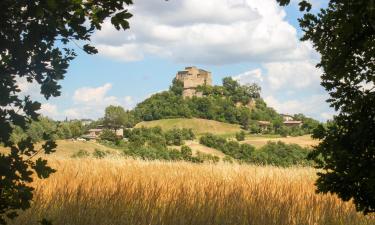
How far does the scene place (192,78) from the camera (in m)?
174

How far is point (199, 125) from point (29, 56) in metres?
126

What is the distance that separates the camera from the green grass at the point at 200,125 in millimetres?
123812

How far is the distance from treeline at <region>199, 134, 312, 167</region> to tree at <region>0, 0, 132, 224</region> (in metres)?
71.8

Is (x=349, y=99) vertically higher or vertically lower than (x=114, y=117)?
lower

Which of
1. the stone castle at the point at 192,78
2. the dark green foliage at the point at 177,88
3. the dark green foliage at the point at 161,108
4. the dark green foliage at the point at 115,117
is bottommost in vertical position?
the dark green foliage at the point at 115,117

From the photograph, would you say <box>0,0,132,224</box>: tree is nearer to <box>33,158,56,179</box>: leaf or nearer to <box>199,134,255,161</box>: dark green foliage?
<box>33,158,56,179</box>: leaf

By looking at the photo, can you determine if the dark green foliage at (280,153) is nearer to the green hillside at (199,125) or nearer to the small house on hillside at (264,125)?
the green hillside at (199,125)

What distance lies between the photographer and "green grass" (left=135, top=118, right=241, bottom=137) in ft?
406

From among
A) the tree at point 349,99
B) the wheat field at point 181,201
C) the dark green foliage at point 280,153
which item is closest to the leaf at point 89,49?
the tree at point 349,99

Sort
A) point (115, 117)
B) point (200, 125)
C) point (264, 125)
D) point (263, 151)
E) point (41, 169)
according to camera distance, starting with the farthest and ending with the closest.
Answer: point (264, 125), point (200, 125), point (115, 117), point (263, 151), point (41, 169)

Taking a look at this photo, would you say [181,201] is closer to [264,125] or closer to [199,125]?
[199,125]

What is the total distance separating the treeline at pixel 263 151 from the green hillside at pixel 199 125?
23597mm

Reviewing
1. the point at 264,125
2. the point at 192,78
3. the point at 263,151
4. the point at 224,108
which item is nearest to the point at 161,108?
the point at 224,108

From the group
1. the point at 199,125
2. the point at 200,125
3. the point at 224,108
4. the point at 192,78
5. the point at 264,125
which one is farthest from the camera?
the point at 192,78
